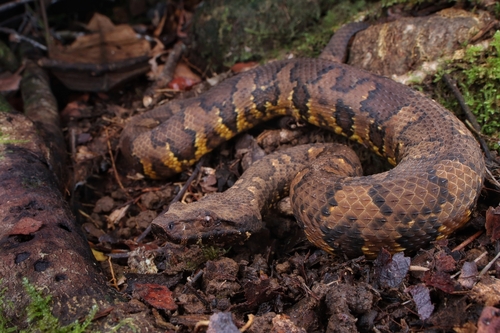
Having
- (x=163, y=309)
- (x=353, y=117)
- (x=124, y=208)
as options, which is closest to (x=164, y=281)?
(x=163, y=309)

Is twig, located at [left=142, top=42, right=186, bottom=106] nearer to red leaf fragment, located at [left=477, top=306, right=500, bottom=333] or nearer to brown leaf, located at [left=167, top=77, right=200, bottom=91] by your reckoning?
brown leaf, located at [left=167, top=77, right=200, bottom=91]

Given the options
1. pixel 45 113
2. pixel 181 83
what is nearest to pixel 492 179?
pixel 181 83

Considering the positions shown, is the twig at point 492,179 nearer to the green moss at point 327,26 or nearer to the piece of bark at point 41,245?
the green moss at point 327,26

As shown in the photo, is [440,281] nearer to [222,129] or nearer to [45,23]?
[222,129]

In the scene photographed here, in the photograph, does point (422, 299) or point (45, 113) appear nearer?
point (422, 299)

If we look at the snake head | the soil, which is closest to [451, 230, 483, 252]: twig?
the soil

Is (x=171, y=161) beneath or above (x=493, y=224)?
beneath

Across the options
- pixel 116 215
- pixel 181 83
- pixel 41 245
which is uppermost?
pixel 181 83
